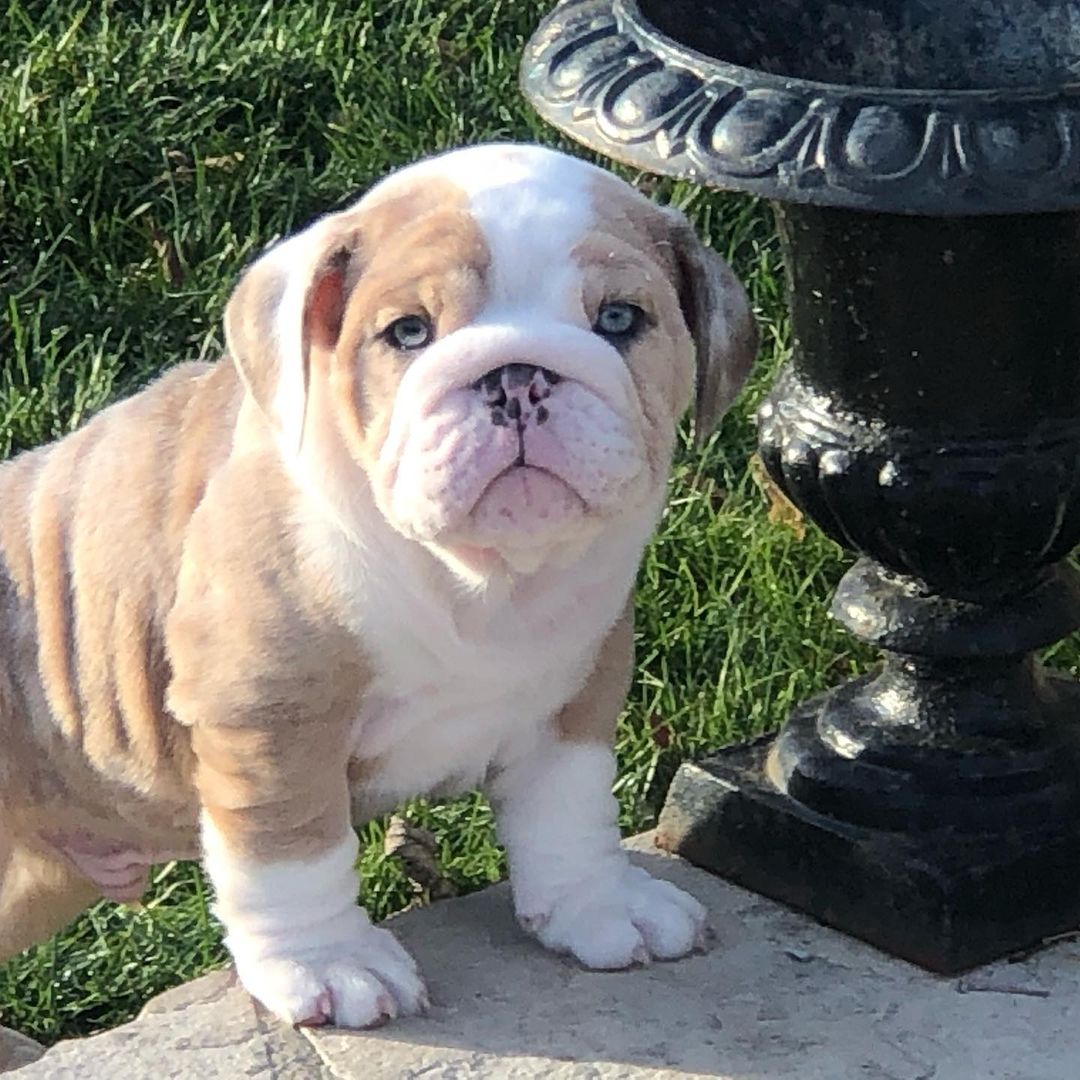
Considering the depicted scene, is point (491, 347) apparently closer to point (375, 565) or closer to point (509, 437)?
point (509, 437)

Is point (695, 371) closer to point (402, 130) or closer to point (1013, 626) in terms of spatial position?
point (1013, 626)

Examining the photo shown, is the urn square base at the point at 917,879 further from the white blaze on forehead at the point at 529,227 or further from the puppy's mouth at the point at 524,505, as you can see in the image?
the white blaze on forehead at the point at 529,227

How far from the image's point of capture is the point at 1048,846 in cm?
256

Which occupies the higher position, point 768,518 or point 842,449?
point 842,449

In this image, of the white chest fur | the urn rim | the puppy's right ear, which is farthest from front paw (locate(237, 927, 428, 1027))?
the urn rim

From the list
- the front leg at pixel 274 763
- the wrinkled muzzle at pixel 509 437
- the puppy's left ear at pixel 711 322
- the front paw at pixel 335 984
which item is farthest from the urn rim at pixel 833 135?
the front paw at pixel 335 984

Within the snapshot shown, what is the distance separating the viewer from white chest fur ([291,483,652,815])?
2.26 m

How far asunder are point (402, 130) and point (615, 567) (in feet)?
7.55

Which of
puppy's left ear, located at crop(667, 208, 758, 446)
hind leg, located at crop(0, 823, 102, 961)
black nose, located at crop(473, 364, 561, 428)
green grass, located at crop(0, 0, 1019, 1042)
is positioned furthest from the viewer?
green grass, located at crop(0, 0, 1019, 1042)

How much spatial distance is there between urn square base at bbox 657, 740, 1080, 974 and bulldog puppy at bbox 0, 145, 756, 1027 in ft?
0.48

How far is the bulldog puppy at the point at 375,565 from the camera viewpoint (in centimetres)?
213

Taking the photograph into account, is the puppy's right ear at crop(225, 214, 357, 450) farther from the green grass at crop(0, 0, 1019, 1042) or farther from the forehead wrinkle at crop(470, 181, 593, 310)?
the green grass at crop(0, 0, 1019, 1042)

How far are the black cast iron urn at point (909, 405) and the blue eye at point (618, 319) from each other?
0.16m

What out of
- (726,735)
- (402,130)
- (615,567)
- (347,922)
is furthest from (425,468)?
(402,130)
